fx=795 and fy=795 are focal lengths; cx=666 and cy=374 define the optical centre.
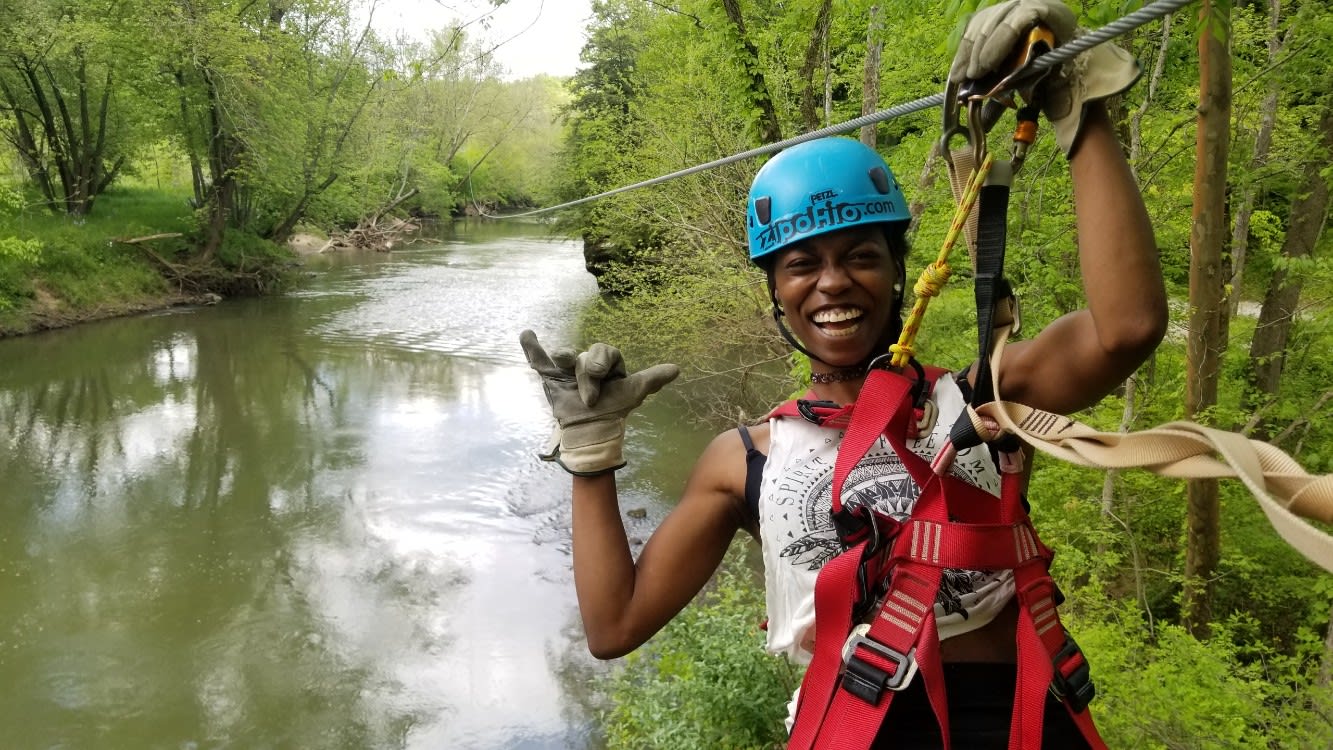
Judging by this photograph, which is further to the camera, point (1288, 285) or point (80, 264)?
point (80, 264)

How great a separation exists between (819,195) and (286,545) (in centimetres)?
995

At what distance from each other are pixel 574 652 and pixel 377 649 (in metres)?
1.96

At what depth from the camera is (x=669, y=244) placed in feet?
37.8

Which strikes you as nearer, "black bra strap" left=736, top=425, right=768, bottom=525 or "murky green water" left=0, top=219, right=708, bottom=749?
"black bra strap" left=736, top=425, right=768, bottom=525

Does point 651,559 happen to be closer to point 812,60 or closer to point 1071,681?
point 1071,681

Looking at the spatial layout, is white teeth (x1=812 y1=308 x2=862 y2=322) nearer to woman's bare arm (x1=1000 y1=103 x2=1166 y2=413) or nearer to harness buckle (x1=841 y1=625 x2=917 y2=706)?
woman's bare arm (x1=1000 y1=103 x2=1166 y2=413)

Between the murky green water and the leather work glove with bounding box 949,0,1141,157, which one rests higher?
the leather work glove with bounding box 949,0,1141,157

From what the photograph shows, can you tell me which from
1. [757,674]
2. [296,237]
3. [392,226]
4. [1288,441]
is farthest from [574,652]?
[392,226]

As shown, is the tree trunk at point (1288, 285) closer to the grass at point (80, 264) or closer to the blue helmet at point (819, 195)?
the blue helmet at point (819, 195)

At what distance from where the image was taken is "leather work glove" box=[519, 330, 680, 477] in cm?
169

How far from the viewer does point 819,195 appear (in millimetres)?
1665

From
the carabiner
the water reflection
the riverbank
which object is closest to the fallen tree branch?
the riverbank

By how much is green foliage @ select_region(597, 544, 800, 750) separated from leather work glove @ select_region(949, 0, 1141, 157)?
12.7ft

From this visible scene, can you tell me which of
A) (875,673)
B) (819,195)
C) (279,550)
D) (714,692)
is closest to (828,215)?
(819,195)
